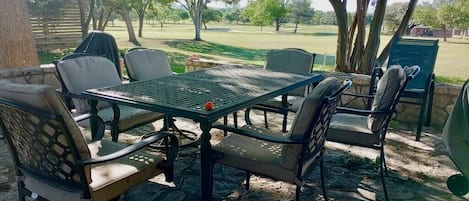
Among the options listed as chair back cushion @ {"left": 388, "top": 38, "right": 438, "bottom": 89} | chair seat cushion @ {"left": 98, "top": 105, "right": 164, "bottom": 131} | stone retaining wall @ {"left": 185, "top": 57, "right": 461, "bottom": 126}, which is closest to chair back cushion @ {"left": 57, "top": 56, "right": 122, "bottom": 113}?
chair seat cushion @ {"left": 98, "top": 105, "right": 164, "bottom": 131}

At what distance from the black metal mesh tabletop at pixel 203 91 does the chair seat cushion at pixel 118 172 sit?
0.30 meters

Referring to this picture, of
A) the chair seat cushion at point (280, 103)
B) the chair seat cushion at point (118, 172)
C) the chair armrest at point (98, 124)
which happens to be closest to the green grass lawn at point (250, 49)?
the chair seat cushion at point (280, 103)

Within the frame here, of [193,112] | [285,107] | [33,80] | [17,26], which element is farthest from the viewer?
Answer: [17,26]

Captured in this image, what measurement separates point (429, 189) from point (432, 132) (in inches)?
62.5

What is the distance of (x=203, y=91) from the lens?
2.69 metres

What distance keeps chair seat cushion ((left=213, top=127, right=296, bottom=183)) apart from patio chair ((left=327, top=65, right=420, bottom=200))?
0.63 m

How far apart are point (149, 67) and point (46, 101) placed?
228cm

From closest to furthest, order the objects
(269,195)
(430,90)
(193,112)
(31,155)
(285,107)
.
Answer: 1. (31,155)
2. (193,112)
3. (269,195)
4. (285,107)
5. (430,90)

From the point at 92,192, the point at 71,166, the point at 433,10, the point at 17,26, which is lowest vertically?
the point at 92,192

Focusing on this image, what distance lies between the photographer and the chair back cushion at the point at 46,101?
152cm

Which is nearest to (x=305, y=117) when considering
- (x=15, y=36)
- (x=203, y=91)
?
(x=203, y=91)

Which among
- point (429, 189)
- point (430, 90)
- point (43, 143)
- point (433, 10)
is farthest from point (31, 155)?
point (433, 10)

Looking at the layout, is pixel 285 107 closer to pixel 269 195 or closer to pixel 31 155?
pixel 269 195

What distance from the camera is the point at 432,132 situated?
13.4 feet
